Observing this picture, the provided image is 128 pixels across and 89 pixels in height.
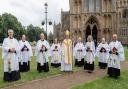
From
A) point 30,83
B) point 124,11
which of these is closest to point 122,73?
point 30,83

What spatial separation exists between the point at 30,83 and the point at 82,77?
12.0 ft

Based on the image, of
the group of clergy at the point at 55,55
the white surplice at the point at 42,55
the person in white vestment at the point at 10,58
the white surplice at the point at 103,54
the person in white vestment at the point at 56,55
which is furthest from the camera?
the person in white vestment at the point at 56,55

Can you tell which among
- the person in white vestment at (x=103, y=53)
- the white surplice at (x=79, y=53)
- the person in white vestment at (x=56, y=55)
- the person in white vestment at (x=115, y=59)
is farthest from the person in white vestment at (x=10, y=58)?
the person in white vestment at (x=103, y=53)

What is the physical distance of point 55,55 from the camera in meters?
24.4

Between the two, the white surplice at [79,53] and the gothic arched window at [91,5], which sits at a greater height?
the gothic arched window at [91,5]

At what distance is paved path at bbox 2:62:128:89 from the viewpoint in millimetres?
15766

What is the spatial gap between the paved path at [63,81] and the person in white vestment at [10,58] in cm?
102

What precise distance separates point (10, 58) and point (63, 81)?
2.96m

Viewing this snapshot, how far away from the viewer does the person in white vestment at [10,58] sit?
1664 centimetres

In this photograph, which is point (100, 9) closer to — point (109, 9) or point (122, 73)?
point (109, 9)

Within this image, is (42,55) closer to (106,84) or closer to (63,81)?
(63,81)

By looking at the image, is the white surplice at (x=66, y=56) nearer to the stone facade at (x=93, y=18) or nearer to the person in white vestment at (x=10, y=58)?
the person in white vestment at (x=10, y=58)

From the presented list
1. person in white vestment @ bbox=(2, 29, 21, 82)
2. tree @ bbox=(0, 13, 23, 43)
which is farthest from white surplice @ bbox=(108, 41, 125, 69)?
tree @ bbox=(0, 13, 23, 43)

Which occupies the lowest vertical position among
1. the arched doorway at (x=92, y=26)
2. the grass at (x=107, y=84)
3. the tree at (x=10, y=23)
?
the grass at (x=107, y=84)
